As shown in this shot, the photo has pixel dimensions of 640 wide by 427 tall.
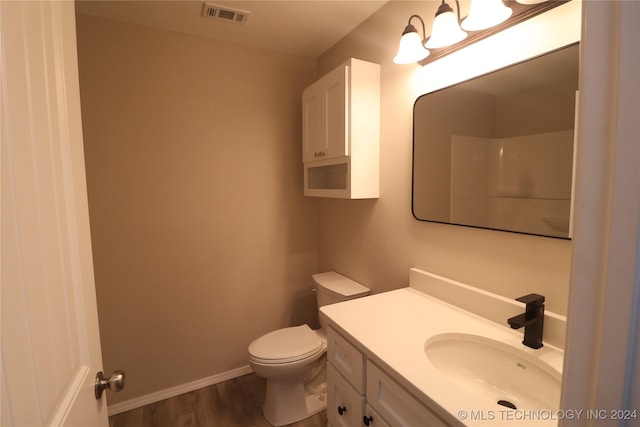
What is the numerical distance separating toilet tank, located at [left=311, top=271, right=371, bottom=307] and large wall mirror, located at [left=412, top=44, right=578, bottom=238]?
67 centimetres

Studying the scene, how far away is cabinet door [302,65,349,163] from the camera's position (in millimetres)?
1632

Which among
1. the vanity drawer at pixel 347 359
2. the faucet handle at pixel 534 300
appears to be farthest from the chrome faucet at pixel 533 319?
the vanity drawer at pixel 347 359

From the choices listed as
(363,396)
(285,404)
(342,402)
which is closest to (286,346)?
(285,404)

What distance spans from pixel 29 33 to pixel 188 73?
1613mm

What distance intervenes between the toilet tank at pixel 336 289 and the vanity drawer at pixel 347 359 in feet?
1.98

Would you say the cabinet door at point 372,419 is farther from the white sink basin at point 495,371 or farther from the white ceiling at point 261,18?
the white ceiling at point 261,18

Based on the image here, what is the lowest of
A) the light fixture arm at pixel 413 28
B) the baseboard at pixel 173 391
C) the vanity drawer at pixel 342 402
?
the baseboard at pixel 173 391

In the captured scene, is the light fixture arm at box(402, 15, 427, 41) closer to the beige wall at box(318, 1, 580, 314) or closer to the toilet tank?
the beige wall at box(318, 1, 580, 314)

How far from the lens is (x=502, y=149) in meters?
1.10

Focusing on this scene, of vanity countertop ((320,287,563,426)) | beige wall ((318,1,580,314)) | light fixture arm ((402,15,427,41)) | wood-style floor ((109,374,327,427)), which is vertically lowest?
wood-style floor ((109,374,327,427))

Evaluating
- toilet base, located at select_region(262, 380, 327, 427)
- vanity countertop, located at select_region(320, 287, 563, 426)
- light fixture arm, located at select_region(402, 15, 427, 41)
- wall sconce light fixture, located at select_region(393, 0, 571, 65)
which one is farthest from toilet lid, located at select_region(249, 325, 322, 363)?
light fixture arm, located at select_region(402, 15, 427, 41)

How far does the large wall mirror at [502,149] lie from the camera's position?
0.94m

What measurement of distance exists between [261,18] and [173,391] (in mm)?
2495

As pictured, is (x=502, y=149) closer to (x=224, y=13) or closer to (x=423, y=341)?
(x=423, y=341)
